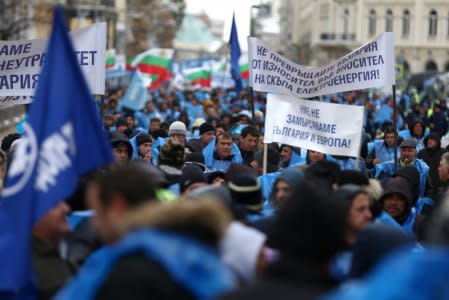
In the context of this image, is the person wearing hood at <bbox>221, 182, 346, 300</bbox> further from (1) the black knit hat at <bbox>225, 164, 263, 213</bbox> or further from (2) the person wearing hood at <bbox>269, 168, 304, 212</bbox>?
(2) the person wearing hood at <bbox>269, 168, 304, 212</bbox>

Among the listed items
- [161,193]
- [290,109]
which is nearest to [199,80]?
[290,109]

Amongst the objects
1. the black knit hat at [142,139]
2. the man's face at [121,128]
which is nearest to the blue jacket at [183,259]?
the black knit hat at [142,139]

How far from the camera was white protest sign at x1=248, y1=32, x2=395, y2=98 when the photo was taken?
36.7 ft

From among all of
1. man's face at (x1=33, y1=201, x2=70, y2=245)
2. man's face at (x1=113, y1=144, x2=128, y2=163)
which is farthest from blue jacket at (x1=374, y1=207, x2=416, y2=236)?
man's face at (x1=113, y1=144, x2=128, y2=163)

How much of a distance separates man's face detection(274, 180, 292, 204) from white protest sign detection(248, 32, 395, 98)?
446 cm

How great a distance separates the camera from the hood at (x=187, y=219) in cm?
373

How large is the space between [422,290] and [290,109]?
25.0ft

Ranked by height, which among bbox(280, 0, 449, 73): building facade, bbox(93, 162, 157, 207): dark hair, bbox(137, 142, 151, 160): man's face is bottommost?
bbox(137, 142, 151, 160): man's face

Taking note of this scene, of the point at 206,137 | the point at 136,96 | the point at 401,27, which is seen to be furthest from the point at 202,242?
the point at 401,27

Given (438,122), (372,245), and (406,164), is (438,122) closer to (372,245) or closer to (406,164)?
(406,164)

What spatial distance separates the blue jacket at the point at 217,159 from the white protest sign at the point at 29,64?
73.8 inches

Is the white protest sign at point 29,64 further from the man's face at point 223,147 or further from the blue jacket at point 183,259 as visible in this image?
the blue jacket at point 183,259

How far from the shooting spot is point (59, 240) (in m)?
4.88

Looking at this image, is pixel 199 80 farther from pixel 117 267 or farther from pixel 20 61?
pixel 117 267
